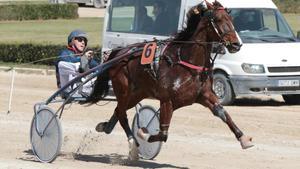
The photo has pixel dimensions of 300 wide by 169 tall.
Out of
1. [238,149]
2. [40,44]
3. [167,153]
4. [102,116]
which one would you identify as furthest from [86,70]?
[40,44]

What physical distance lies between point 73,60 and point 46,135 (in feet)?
3.46

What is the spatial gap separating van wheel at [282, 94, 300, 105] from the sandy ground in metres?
0.11

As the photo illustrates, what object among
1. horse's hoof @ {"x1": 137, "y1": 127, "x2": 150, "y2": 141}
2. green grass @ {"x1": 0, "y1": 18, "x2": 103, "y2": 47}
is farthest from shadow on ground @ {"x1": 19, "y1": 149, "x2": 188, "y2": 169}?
green grass @ {"x1": 0, "y1": 18, "x2": 103, "y2": 47}

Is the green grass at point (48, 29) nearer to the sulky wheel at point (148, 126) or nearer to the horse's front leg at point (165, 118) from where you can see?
the sulky wheel at point (148, 126)

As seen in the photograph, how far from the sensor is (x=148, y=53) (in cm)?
919

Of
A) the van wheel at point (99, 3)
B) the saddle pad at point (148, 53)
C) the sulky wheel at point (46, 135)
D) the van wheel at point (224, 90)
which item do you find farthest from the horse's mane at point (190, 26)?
the van wheel at point (99, 3)

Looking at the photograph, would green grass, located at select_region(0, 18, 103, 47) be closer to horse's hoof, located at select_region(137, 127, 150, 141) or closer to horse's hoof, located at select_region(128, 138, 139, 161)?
horse's hoof, located at select_region(128, 138, 139, 161)

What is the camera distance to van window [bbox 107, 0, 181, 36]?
16062mm

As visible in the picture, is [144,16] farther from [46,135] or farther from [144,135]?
[144,135]

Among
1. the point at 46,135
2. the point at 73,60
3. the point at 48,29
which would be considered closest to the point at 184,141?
the point at 73,60

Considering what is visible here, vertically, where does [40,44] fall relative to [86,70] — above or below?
below

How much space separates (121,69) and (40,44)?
1430 cm

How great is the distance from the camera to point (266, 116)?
13805 millimetres

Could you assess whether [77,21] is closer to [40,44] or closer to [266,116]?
[40,44]
